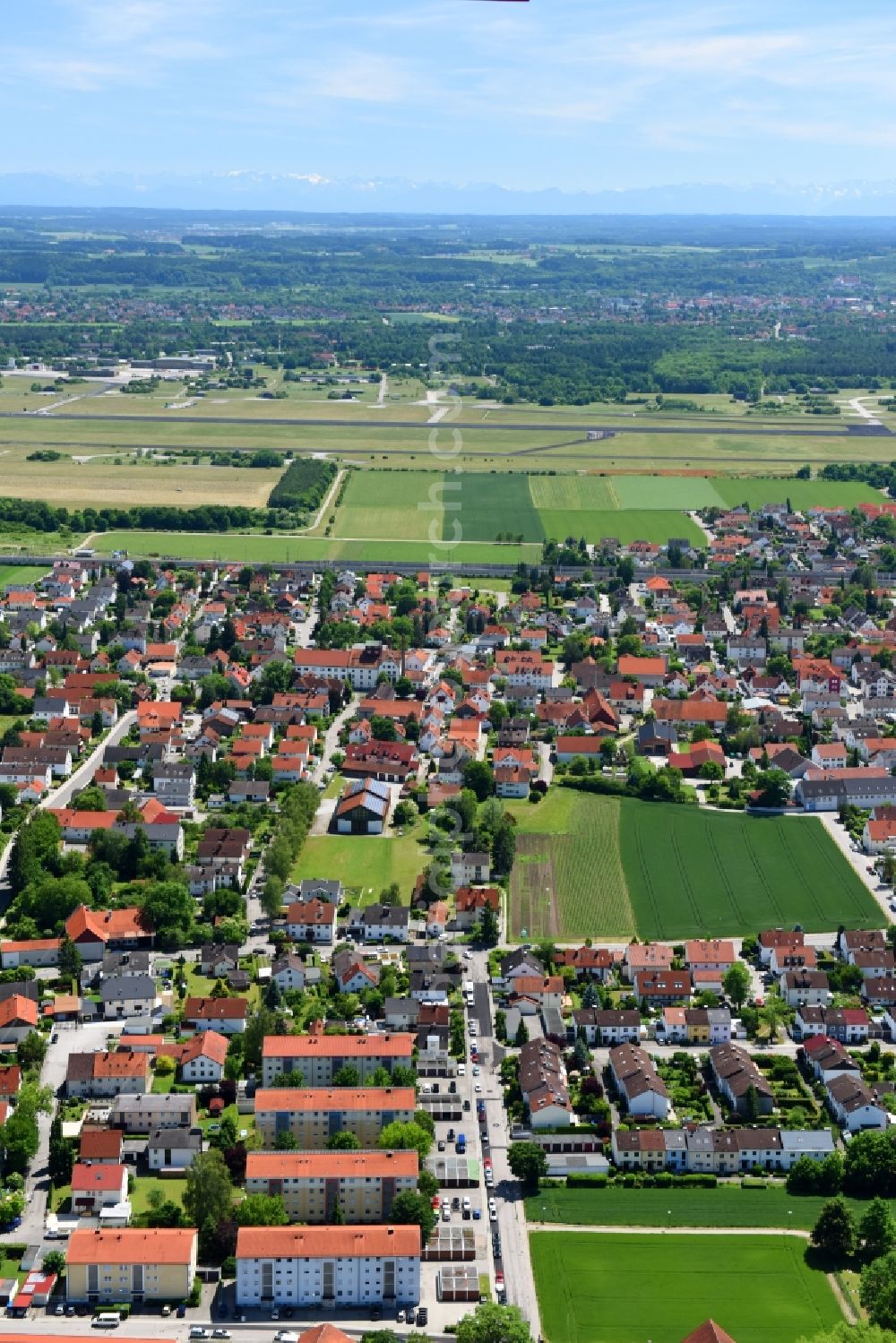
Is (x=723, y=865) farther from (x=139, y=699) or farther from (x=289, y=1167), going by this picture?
(x=139, y=699)

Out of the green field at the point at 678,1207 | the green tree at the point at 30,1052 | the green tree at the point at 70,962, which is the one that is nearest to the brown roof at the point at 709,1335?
the green field at the point at 678,1207

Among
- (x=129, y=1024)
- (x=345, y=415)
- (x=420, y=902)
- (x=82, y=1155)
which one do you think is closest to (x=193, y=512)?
(x=345, y=415)

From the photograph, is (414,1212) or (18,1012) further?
(18,1012)

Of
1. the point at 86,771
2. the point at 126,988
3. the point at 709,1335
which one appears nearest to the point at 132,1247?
the point at 126,988

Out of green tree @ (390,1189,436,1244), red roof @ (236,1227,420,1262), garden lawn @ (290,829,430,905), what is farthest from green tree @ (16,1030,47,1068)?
garden lawn @ (290,829,430,905)

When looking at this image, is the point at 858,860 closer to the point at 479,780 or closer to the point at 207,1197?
the point at 479,780

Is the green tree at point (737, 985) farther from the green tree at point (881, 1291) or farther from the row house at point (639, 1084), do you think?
the green tree at point (881, 1291)
